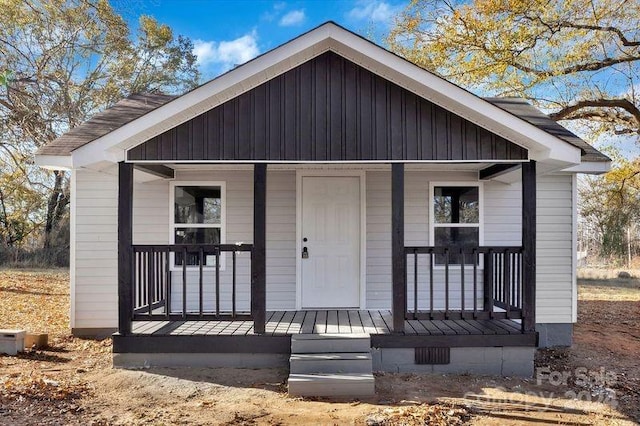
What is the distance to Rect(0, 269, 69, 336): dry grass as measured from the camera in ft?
28.8

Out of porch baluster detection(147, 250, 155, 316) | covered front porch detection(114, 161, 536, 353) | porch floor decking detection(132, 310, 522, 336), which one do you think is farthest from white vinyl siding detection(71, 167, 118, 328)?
porch baluster detection(147, 250, 155, 316)

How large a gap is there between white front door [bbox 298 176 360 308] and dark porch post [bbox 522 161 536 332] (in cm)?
258

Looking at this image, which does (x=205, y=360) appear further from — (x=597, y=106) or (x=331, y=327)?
(x=597, y=106)

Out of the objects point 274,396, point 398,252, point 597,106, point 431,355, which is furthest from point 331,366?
point 597,106

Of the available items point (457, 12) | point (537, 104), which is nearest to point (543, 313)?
point (537, 104)

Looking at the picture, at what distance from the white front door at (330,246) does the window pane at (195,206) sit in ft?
4.91

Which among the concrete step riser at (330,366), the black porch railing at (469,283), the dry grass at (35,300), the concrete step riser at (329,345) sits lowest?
the dry grass at (35,300)

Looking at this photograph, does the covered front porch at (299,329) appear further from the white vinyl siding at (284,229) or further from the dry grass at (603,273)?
the dry grass at (603,273)

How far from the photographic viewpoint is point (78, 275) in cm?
744

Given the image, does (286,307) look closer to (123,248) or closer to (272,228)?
(272,228)

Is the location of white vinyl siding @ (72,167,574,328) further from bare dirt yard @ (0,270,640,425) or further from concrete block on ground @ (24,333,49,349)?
bare dirt yard @ (0,270,640,425)

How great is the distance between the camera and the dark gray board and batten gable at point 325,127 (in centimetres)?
579

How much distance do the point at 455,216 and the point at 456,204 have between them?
0.20 m

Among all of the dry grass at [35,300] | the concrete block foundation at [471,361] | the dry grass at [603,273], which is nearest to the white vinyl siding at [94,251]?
the dry grass at [35,300]
